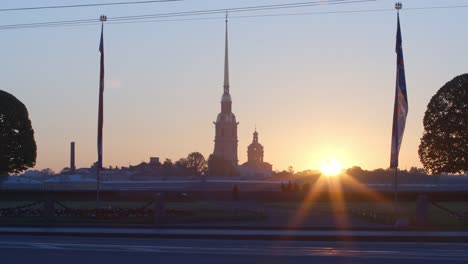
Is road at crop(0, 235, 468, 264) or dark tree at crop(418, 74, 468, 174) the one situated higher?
dark tree at crop(418, 74, 468, 174)

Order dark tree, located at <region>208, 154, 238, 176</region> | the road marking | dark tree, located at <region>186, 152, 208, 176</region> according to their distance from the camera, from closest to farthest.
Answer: the road marking
dark tree, located at <region>208, 154, 238, 176</region>
dark tree, located at <region>186, 152, 208, 176</region>

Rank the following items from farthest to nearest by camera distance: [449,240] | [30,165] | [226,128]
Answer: [226,128] < [30,165] < [449,240]

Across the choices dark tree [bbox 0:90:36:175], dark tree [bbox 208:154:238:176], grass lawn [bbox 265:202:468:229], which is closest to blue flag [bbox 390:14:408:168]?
grass lawn [bbox 265:202:468:229]

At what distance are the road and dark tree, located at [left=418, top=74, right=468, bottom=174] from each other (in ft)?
108

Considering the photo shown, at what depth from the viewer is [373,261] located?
20047 mm

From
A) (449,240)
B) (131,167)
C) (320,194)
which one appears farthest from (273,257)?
(131,167)

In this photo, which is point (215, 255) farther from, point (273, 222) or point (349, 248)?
point (273, 222)

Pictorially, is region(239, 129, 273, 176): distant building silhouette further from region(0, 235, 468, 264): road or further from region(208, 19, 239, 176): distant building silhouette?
region(0, 235, 468, 264): road

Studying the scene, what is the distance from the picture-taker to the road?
20.5m

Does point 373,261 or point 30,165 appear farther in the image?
point 30,165

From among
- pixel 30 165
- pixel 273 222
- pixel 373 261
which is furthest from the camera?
pixel 30 165

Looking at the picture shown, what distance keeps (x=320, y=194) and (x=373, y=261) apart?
97.3ft

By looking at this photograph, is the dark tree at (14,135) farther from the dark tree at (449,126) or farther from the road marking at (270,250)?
the road marking at (270,250)

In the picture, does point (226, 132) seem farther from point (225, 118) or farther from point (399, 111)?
point (399, 111)
